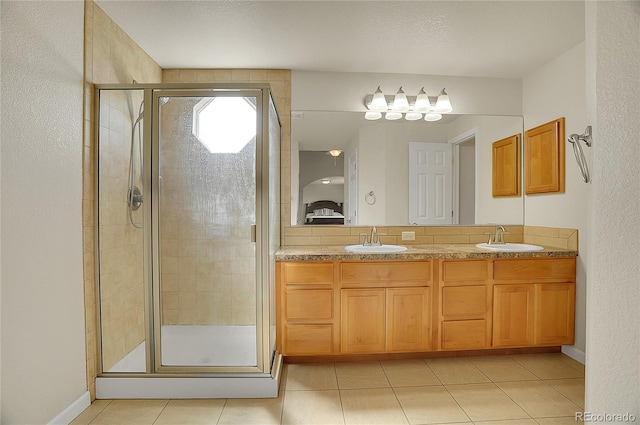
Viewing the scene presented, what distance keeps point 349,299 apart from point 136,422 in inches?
58.6

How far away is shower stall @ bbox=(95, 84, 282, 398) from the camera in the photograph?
227 centimetres

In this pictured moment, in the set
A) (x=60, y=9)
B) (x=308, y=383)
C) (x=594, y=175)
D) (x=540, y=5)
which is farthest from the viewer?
(x=308, y=383)

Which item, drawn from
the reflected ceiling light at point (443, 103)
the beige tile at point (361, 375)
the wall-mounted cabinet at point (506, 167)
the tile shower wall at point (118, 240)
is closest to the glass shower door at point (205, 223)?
the tile shower wall at point (118, 240)

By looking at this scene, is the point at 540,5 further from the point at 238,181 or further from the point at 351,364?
the point at 351,364

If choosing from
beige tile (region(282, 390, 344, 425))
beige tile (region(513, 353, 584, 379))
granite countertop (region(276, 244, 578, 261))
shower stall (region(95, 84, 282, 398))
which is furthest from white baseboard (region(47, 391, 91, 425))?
beige tile (region(513, 353, 584, 379))

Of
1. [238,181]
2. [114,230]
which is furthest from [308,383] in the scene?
[114,230]

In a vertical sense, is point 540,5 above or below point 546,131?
above

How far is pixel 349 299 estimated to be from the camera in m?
2.68

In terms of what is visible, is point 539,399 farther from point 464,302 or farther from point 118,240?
point 118,240

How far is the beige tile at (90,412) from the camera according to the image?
2013 millimetres

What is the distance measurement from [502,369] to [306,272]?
160 cm

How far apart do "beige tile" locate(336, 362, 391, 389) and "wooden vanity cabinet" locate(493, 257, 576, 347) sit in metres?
0.93

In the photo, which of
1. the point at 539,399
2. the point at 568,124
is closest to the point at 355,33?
the point at 568,124

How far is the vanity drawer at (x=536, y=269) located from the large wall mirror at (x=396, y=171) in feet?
2.19
